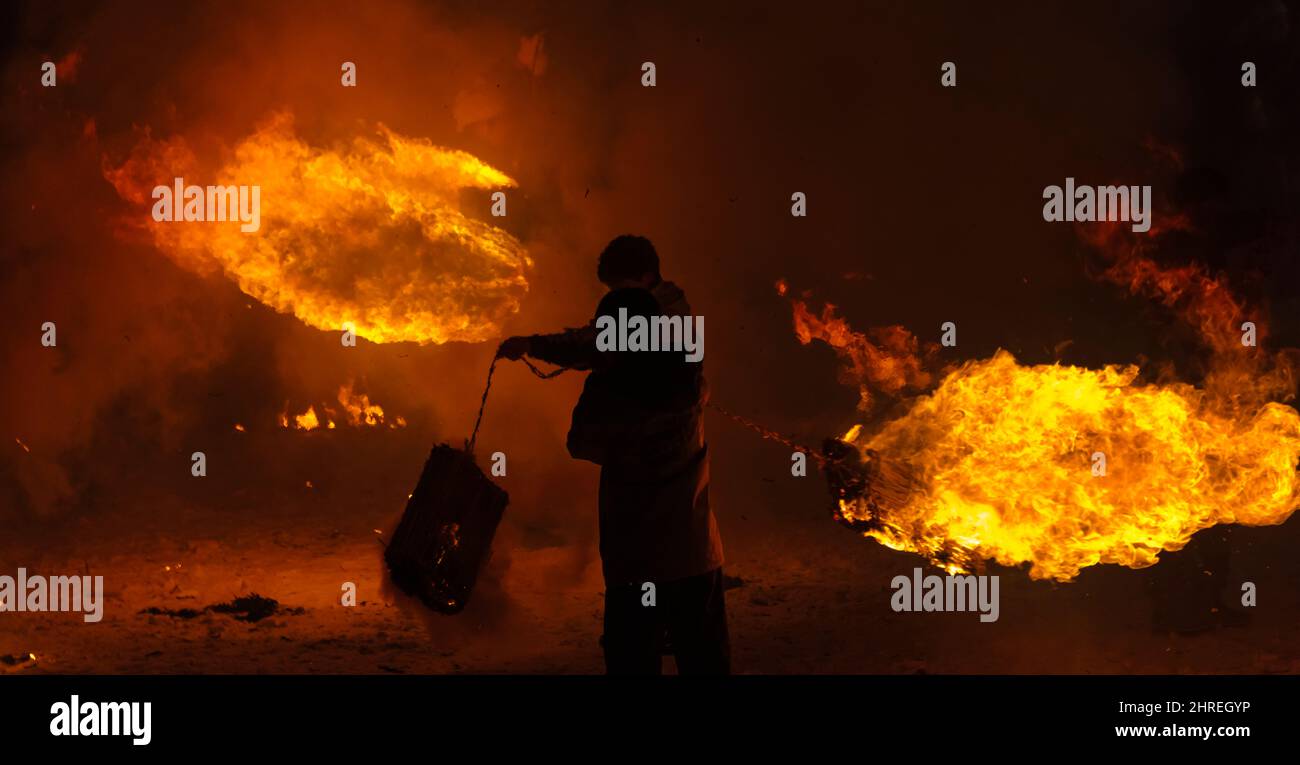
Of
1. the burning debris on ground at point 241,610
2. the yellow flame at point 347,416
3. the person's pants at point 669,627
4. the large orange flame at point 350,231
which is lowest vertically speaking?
the burning debris on ground at point 241,610

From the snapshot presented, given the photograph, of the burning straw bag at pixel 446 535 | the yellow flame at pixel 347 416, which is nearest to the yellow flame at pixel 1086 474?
the burning straw bag at pixel 446 535

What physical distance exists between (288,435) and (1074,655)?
733 cm

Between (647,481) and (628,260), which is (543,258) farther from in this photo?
(647,481)

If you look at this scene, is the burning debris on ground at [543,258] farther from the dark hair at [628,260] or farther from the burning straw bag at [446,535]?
the dark hair at [628,260]

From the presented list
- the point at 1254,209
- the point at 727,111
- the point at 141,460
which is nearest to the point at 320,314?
the point at 141,460

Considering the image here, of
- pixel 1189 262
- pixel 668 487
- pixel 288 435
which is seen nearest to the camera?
pixel 668 487

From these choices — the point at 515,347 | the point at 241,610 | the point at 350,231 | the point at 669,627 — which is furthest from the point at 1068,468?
the point at 350,231

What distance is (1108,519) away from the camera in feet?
17.6

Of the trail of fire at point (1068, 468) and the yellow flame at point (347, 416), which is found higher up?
the yellow flame at point (347, 416)

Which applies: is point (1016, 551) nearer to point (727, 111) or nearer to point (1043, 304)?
point (1043, 304)

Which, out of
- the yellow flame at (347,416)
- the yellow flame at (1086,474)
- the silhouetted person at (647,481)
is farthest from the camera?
the yellow flame at (347,416)

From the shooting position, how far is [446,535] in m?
4.44

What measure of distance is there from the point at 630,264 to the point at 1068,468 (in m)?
3.13

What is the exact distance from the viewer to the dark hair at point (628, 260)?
371 cm
